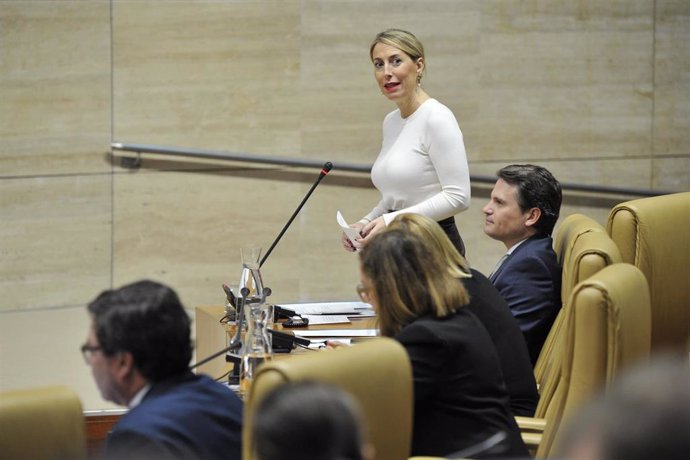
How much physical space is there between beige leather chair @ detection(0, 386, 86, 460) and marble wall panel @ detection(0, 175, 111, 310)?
440 centimetres

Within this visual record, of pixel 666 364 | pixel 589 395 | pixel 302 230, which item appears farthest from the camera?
pixel 302 230

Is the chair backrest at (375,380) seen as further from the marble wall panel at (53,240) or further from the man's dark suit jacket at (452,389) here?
the marble wall panel at (53,240)

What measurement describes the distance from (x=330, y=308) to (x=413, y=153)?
67 centimetres

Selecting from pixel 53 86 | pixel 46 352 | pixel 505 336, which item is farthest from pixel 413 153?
pixel 53 86

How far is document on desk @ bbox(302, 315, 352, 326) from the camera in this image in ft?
12.2

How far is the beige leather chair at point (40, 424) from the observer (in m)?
1.95

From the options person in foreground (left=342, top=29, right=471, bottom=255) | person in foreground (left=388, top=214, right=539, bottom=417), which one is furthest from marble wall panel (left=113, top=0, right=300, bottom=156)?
person in foreground (left=388, top=214, right=539, bottom=417)

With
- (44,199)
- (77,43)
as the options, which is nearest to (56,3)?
(77,43)

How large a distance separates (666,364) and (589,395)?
121cm

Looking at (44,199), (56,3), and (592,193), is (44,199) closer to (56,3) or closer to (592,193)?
(56,3)

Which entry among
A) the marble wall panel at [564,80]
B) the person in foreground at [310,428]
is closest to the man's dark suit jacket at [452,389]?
the person in foreground at [310,428]

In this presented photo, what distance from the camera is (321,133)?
263 inches

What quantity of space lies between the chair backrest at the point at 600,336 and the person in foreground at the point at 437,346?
0.17 metres

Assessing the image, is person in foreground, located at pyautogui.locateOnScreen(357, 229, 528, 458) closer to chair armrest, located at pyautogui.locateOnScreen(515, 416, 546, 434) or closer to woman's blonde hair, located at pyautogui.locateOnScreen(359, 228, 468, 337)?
woman's blonde hair, located at pyautogui.locateOnScreen(359, 228, 468, 337)
